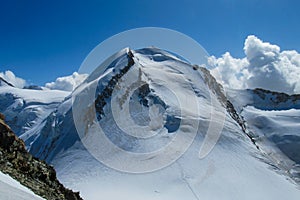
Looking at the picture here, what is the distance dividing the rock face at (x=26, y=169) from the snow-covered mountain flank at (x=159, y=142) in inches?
955

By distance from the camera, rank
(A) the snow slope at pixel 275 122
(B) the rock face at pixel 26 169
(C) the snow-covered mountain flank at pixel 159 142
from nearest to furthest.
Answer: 1. (B) the rock face at pixel 26 169
2. (C) the snow-covered mountain flank at pixel 159 142
3. (A) the snow slope at pixel 275 122

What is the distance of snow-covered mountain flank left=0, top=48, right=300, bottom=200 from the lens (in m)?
48.8

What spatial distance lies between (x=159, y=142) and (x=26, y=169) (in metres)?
43.6

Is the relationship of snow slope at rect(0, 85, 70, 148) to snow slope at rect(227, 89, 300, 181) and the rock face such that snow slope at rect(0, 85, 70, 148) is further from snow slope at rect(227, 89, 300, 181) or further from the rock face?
the rock face

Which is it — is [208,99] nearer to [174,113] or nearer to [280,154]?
[174,113]

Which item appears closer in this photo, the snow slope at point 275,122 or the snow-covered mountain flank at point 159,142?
the snow-covered mountain flank at point 159,142

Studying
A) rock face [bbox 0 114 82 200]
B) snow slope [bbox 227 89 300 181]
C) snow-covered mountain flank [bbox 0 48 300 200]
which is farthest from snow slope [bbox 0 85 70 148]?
rock face [bbox 0 114 82 200]

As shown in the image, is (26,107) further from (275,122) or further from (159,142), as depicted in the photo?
(159,142)

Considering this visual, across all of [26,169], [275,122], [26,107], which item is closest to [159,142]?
[26,169]

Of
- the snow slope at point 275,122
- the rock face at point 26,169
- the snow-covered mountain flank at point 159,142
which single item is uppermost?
the snow slope at point 275,122

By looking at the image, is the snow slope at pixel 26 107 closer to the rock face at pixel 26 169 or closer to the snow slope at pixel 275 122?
the snow slope at pixel 275 122

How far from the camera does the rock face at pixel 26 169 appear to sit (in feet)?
50.1

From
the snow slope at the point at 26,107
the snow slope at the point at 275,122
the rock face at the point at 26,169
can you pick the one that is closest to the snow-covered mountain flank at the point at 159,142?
the snow slope at the point at 275,122

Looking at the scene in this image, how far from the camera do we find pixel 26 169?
54.5 feet
